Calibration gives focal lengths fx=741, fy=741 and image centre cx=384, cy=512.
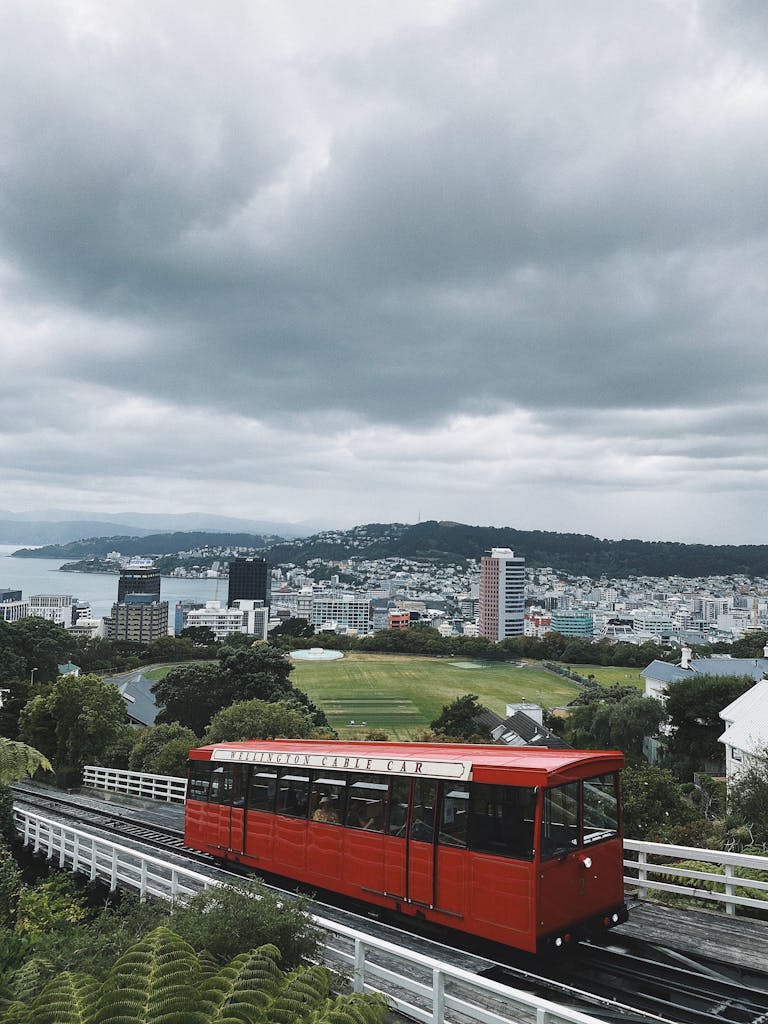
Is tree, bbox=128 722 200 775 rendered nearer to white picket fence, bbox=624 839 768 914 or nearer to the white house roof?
white picket fence, bbox=624 839 768 914

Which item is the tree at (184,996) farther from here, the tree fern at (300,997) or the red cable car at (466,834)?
the red cable car at (466,834)

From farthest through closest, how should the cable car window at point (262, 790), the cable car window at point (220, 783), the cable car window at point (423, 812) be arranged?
the cable car window at point (220, 783)
the cable car window at point (262, 790)
the cable car window at point (423, 812)

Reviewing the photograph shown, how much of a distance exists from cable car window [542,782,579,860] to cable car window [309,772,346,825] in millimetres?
3374

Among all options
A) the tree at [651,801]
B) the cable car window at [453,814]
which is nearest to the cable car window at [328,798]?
the cable car window at [453,814]

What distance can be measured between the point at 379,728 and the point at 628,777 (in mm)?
51926

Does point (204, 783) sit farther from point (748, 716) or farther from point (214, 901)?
point (748, 716)

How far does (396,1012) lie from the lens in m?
7.25

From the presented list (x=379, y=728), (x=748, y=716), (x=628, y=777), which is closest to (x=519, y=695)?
(x=379, y=728)

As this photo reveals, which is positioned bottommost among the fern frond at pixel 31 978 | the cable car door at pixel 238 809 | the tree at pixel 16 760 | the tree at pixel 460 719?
the tree at pixel 460 719

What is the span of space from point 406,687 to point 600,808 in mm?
88846

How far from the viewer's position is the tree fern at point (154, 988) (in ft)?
15.6

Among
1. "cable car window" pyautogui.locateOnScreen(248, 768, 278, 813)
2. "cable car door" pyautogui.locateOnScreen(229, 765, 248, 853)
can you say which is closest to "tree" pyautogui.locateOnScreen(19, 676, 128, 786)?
"cable car door" pyautogui.locateOnScreen(229, 765, 248, 853)

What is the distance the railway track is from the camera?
7.18 metres

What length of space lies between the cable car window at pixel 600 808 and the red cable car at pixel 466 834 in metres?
0.02
